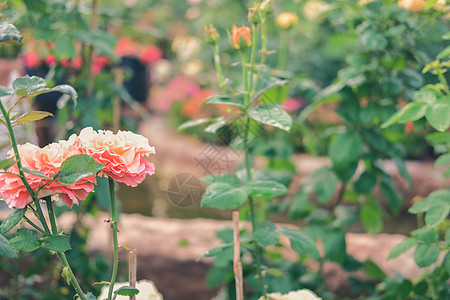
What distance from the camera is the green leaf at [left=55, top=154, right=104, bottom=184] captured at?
2.04 feet

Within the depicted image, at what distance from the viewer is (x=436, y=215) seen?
913 millimetres

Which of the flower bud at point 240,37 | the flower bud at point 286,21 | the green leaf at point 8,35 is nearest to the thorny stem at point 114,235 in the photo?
the green leaf at point 8,35

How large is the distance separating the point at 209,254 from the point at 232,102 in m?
0.31

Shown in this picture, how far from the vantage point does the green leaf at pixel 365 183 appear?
1.35m

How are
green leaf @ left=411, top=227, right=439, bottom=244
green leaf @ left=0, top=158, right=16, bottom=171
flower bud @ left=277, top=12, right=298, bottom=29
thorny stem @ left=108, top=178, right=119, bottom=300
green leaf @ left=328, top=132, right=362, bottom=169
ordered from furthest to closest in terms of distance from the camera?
1. flower bud @ left=277, top=12, right=298, bottom=29
2. green leaf @ left=328, top=132, right=362, bottom=169
3. green leaf @ left=411, top=227, right=439, bottom=244
4. thorny stem @ left=108, top=178, right=119, bottom=300
5. green leaf @ left=0, top=158, right=16, bottom=171

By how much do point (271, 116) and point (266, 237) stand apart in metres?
0.25

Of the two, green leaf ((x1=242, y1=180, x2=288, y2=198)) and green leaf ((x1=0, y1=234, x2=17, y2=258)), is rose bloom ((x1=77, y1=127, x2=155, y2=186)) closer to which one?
green leaf ((x1=0, y1=234, x2=17, y2=258))

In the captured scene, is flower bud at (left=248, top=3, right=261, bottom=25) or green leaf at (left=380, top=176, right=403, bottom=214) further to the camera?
green leaf at (left=380, top=176, right=403, bottom=214)

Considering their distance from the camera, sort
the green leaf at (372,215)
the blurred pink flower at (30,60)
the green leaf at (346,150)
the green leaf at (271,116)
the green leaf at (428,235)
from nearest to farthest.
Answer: the green leaf at (271,116), the green leaf at (428,235), the green leaf at (346,150), the green leaf at (372,215), the blurred pink flower at (30,60)

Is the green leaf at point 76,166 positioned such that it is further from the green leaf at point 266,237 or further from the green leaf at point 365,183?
the green leaf at point 365,183

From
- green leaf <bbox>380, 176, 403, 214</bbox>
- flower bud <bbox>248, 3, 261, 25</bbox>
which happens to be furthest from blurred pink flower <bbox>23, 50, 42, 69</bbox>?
green leaf <bbox>380, 176, 403, 214</bbox>

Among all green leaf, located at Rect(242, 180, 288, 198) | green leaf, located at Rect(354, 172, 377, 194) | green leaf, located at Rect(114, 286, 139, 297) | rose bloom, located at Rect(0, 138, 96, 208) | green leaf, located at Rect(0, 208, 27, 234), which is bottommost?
green leaf, located at Rect(354, 172, 377, 194)

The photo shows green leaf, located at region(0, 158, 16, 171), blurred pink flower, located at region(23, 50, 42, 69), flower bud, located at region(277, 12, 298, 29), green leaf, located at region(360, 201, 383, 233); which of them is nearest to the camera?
green leaf, located at region(0, 158, 16, 171)

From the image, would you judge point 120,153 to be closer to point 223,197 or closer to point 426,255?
point 223,197
